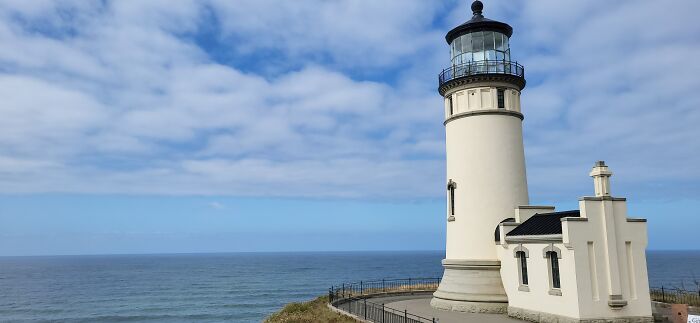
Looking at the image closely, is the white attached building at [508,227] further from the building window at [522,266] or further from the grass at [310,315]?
the grass at [310,315]

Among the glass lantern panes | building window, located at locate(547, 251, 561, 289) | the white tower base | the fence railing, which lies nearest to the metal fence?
the fence railing

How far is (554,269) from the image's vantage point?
18500 millimetres

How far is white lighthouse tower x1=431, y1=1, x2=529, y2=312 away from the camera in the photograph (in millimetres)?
22109

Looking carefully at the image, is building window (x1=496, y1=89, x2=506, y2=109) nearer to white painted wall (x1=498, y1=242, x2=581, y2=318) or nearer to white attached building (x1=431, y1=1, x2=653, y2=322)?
white attached building (x1=431, y1=1, x2=653, y2=322)

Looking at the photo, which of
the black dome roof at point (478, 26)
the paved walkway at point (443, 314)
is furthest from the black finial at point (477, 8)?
the paved walkway at point (443, 314)

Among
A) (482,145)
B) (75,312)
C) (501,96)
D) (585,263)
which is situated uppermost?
(501,96)

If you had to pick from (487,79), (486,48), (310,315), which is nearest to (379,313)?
(310,315)

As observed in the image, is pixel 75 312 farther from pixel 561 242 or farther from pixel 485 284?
pixel 561 242

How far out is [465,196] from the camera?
75.0 ft

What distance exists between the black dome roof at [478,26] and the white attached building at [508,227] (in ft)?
0.15

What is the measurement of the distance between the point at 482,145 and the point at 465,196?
238 centimetres

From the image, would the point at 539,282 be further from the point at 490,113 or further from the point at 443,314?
the point at 490,113

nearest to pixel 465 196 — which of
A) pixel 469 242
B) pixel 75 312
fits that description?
pixel 469 242

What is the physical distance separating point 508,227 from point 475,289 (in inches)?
119
